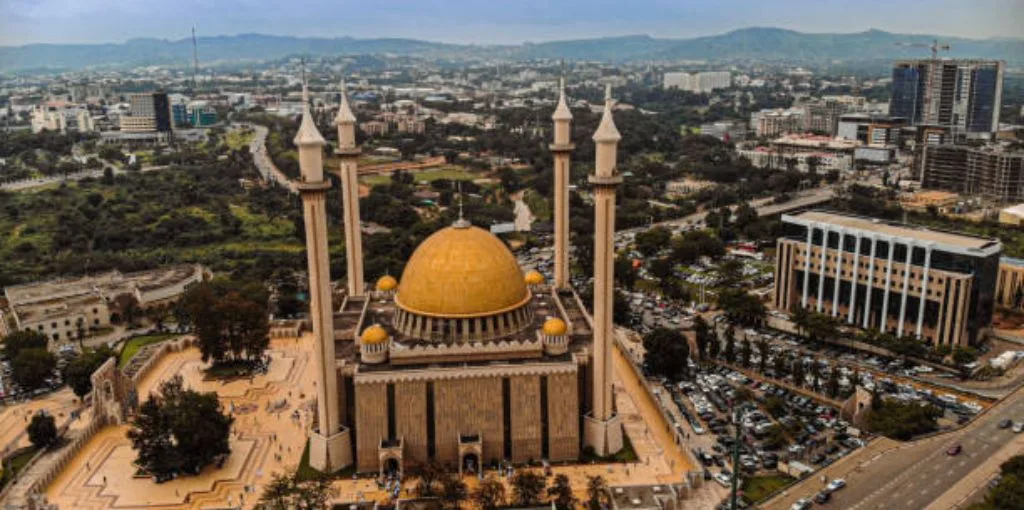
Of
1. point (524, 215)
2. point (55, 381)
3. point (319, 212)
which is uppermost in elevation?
point (319, 212)

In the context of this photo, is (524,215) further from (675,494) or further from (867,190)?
(867,190)

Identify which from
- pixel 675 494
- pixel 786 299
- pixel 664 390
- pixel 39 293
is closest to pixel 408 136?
pixel 39 293

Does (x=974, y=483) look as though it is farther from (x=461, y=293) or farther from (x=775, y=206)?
(x=775, y=206)

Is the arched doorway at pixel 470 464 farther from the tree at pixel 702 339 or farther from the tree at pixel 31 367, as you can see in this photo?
the tree at pixel 31 367

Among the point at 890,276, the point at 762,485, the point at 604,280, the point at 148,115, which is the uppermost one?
the point at 148,115

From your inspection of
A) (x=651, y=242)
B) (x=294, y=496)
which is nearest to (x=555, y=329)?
(x=294, y=496)

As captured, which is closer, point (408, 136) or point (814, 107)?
point (408, 136)
